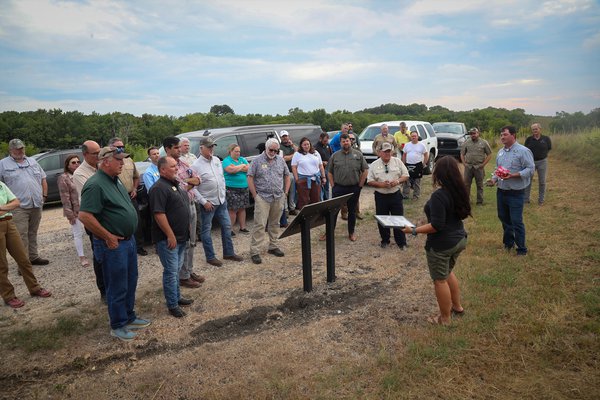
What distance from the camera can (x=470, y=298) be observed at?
4539 mm

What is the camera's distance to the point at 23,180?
5.91m

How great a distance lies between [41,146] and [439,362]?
93.8 ft

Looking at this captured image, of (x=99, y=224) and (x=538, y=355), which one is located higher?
(x=99, y=224)

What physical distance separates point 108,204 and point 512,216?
5.27m

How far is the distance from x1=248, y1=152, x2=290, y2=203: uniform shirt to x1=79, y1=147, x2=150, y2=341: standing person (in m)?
2.41

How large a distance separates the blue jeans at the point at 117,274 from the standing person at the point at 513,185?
488 centimetres

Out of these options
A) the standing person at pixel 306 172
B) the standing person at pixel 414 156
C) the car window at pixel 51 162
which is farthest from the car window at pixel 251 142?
the car window at pixel 51 162

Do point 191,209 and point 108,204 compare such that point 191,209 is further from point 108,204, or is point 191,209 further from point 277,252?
point 277,252

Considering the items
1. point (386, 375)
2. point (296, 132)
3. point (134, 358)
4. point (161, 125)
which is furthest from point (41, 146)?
point (386, 375)

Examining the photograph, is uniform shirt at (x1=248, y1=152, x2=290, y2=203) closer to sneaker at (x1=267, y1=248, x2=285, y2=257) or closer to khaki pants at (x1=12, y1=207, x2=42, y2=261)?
sneaker at (x1=267, y1=248, x2=285, y2=257)

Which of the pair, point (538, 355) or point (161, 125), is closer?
point (538, 355)

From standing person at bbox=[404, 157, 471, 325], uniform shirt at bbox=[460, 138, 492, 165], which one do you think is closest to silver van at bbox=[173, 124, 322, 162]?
uniform shirt at bbox=[460, 138, 492, 165]

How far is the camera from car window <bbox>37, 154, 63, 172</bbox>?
11414 millimetres

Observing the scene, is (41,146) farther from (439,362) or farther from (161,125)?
(439,362)
